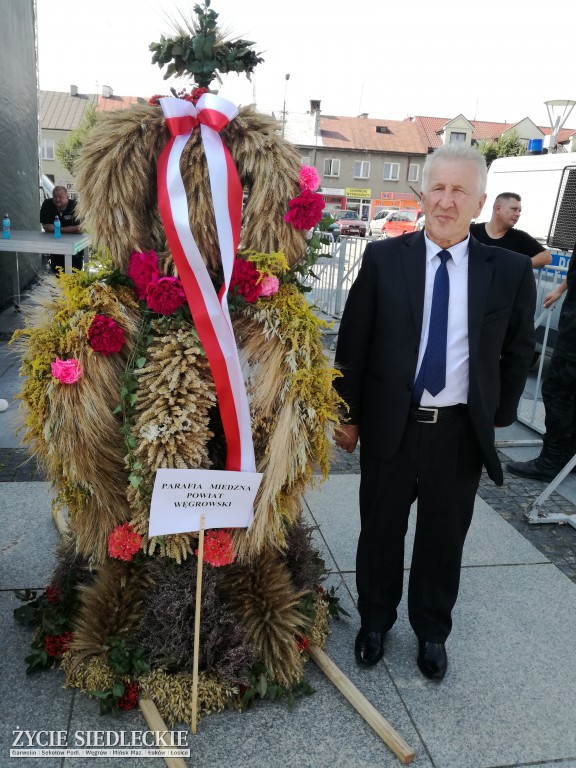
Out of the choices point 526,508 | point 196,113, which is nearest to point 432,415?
point 196,113

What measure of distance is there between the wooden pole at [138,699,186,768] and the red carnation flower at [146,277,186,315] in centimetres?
140

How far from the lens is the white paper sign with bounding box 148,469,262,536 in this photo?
2.14 m

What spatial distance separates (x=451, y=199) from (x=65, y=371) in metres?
1.46

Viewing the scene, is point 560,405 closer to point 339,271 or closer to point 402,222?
point 339,271

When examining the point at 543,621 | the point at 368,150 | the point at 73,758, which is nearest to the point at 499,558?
the point at 543,621


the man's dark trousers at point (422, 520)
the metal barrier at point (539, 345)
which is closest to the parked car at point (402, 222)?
the metal barrier at point (539, 345)

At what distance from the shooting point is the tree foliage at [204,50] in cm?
220

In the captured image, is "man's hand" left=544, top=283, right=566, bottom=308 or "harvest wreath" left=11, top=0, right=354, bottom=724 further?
"man's hand" left=544, top=283, right=566, bottom=308

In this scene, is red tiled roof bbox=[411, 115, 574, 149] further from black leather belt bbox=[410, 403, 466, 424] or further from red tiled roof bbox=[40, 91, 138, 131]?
black leather belt bbox=[410, 403, 466, 424]

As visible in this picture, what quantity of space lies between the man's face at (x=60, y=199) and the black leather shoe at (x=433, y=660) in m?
7.96

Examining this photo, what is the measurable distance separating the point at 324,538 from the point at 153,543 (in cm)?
157
